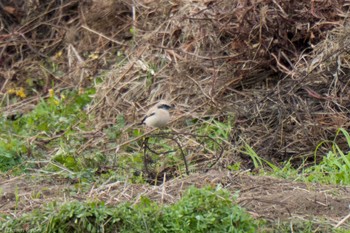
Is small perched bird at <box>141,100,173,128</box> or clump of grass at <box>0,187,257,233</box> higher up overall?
clump of grass at <box>0,187,257,233</box>

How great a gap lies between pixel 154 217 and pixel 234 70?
4015mm

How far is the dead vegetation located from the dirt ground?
267 mm

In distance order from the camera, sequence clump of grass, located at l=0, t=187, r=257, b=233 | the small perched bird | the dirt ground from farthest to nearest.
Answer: the small perched bird
the dirt ground
clump of grass, located at l=0, t=187, r=257, b=233

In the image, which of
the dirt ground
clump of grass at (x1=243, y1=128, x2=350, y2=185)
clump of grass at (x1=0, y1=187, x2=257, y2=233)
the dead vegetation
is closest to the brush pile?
the dead vegetation

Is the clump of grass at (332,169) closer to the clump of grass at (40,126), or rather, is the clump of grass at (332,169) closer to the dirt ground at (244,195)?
the dirt ground at (244,195)

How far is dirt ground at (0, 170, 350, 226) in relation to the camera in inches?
259

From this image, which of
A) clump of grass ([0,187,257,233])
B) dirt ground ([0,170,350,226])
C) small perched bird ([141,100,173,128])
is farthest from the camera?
small perched bird ([141,100,173,128])

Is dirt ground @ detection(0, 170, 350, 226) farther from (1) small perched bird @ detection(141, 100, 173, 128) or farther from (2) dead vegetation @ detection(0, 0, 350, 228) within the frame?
(1) small perched bird @ detection(141, 100, 173, 128)

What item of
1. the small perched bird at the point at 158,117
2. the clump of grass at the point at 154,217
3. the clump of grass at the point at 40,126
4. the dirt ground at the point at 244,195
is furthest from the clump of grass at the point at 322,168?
the clump of grass at the point at 40,126

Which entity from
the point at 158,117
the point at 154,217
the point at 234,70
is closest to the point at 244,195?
the point at 154,217

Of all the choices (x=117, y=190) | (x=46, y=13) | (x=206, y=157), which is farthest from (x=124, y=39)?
(x=117, y=190)

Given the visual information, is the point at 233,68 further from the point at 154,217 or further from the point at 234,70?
the point at 154,217

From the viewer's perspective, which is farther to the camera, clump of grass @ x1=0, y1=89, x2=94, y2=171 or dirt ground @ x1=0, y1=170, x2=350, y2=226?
clump of grass @ x1=0, y1=89, x2=94, y2=171

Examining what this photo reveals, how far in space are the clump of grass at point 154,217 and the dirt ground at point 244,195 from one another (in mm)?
274
